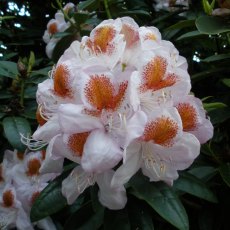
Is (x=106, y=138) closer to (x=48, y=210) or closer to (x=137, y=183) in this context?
(x=137, y=183)

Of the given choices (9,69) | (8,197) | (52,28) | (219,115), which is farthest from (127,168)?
(52,28)

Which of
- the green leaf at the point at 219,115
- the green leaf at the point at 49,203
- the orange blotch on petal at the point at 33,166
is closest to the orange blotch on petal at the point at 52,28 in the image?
the orange blotch on petal at the point at 33,166

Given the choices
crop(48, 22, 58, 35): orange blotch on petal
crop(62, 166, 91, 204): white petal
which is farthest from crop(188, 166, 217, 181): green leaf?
crop(48, 22, 58, 35): orange blotch on petal

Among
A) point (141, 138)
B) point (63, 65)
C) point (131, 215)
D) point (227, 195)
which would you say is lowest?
point (227, 195)

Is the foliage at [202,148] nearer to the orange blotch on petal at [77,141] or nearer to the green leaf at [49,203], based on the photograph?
the green leaf at [49,203]

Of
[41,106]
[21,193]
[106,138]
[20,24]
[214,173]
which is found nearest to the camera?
[106,138]

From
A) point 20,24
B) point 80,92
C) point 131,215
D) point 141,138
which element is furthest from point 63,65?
point 20,24

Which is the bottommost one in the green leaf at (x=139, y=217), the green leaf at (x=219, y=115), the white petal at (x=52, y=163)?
the green leaf at (x=219, y=115)
